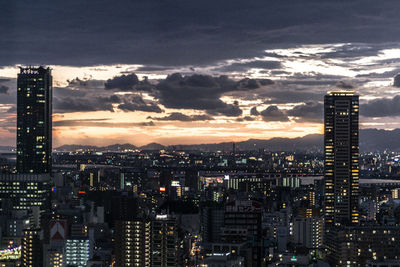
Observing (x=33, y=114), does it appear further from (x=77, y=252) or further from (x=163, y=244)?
(x=163, y=244)

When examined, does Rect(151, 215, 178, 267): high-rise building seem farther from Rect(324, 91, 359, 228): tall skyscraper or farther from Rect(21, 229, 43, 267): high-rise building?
Rect(324, 91, 359, 228): tall skyscraper

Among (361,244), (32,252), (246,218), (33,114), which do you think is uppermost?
(33,114)

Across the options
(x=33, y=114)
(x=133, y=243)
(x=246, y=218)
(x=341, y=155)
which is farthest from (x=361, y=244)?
(x=33, y=114)

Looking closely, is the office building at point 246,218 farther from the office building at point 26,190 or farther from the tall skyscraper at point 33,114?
the tall skyscraper at point 33,114

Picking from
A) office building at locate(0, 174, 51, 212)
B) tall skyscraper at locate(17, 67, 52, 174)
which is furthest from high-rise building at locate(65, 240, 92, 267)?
tall skyscraper at locate(17, 67, 52, 174)

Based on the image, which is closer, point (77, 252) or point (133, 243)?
point (133, 243)
